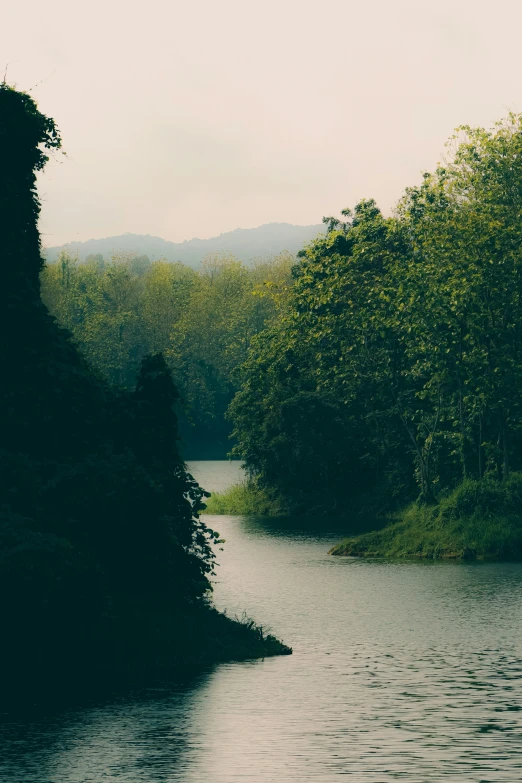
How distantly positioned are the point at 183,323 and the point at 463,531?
322 feet

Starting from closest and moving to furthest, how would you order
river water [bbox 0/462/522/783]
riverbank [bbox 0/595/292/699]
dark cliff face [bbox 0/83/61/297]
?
river water [bbox 0/462/522/783] → riverbank [bbox 0/595/292/699] → dark cliff face [bbox 0/83/61/297]

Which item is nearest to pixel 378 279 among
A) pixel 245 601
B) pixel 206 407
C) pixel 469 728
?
pixel 245 601

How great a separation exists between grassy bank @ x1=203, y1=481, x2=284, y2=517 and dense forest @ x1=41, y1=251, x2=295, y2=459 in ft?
176

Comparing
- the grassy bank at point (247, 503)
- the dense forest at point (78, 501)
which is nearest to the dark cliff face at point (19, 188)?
the dense forest at point (78, 501)

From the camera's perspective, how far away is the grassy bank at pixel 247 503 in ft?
228

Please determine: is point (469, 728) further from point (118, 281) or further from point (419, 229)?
point (118, 281)

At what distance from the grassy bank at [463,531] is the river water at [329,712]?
10.1 metres

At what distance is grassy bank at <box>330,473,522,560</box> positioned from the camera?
47.0 metres

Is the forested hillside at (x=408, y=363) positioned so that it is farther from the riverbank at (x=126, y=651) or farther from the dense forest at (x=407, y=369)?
the riverbank at (x=126, y=651)

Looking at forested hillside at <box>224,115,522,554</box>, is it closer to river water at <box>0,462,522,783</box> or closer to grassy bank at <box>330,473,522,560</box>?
grassy bank at <box>330,473,522,560</box>

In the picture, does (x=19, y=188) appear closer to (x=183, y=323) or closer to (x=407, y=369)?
(x=407, y=369)

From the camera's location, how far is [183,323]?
143875 mm

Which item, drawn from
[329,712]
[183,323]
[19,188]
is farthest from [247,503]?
[183,323]

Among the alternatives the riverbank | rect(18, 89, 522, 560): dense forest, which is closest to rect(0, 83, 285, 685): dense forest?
the riverbank
